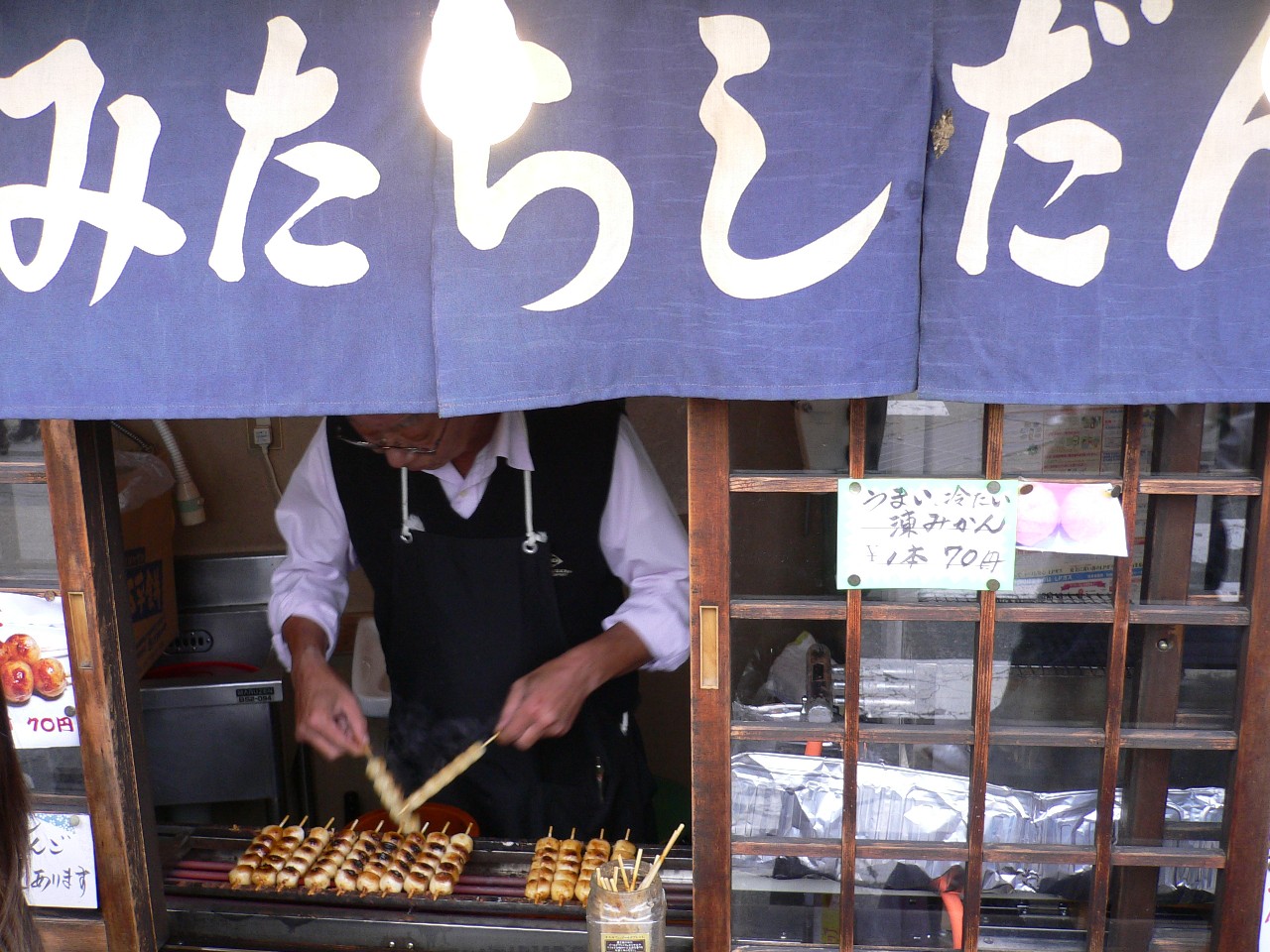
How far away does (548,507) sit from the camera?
3.43 metres

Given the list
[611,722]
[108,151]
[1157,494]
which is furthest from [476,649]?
[1157,494]

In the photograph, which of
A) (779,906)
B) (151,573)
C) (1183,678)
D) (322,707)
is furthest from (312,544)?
(1183,678)

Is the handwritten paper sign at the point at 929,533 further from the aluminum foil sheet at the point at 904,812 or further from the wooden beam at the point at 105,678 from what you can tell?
the wooden beam at the point at 105,678

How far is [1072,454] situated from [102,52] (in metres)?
2.37

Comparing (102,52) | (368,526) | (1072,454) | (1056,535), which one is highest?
(102,52)

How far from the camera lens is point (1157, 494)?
7.23ft

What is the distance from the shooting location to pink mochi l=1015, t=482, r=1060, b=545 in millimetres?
2160

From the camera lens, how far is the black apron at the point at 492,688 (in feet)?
11.7

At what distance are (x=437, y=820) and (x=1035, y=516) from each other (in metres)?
2.25

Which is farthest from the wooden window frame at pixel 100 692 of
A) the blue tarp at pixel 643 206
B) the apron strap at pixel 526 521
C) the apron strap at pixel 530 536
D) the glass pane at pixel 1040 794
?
the glass pane at pixel 1040 794

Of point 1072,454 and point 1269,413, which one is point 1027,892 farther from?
point 1269,413

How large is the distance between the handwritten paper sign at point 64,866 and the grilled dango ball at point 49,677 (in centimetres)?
35

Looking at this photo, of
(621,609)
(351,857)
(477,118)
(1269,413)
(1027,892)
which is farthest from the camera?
(621,609)

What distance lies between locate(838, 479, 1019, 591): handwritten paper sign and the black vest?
1410 mm
